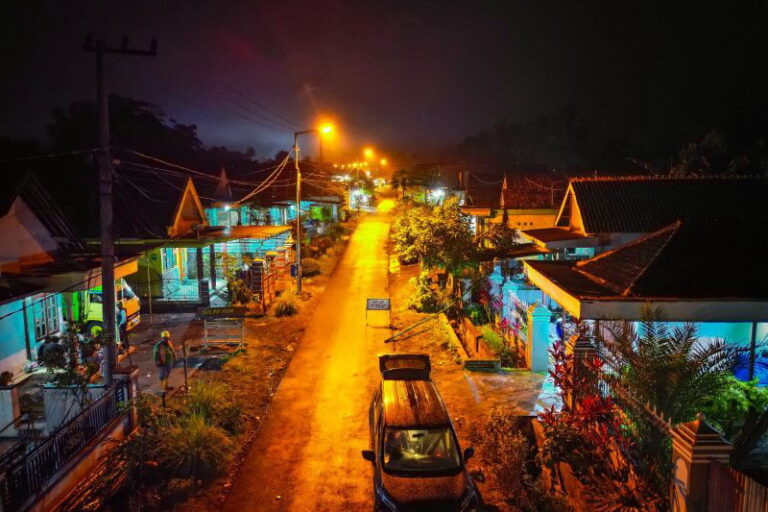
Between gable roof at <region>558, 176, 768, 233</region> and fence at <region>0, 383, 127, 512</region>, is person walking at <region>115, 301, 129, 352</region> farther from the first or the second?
gable roof at <region>558, 176, 768, 233</region>

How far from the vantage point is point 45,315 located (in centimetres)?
1431

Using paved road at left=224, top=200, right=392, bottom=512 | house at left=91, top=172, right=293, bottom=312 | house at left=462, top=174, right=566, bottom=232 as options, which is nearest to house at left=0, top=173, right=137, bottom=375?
house at left=91, top=172, right=293, bottom=312

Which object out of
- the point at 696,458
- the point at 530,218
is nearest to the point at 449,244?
the point at 530,218

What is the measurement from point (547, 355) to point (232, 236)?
45.7ft

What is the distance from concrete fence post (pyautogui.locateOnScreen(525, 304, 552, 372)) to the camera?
12.6m

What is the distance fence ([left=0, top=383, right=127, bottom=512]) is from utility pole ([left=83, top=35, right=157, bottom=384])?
2.58 feet

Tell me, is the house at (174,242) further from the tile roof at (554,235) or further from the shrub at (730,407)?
the shrub at (730,407)

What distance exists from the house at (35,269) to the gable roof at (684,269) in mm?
11569

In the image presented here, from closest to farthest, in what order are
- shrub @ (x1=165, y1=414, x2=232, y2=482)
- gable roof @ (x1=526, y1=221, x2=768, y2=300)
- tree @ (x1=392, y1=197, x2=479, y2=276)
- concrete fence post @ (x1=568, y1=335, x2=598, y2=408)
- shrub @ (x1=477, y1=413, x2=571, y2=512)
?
shrub @ (x1=477, y1=413, x2=571, y2=512) < concrete fence post @ (x1=568, y1=335, x2=598, y2=408) < shrub @ (x1=165, y1=414, x2=232, y2=482) < gable roof @ (x1=526, y1=221, x2=768, y2=300) < tree @ (x1=392, y1=197, x2=479, y2=276)

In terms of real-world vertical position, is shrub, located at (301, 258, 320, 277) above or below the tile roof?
below

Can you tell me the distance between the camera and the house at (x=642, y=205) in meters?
17.8

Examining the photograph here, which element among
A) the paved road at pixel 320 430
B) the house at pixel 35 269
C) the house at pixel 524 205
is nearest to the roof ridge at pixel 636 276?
the paved road at pixel 320 430

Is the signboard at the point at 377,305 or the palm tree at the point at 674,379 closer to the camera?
the palm tree at the point at 674,379

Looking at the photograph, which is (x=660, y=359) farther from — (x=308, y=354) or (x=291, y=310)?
(x=291, y=310)
